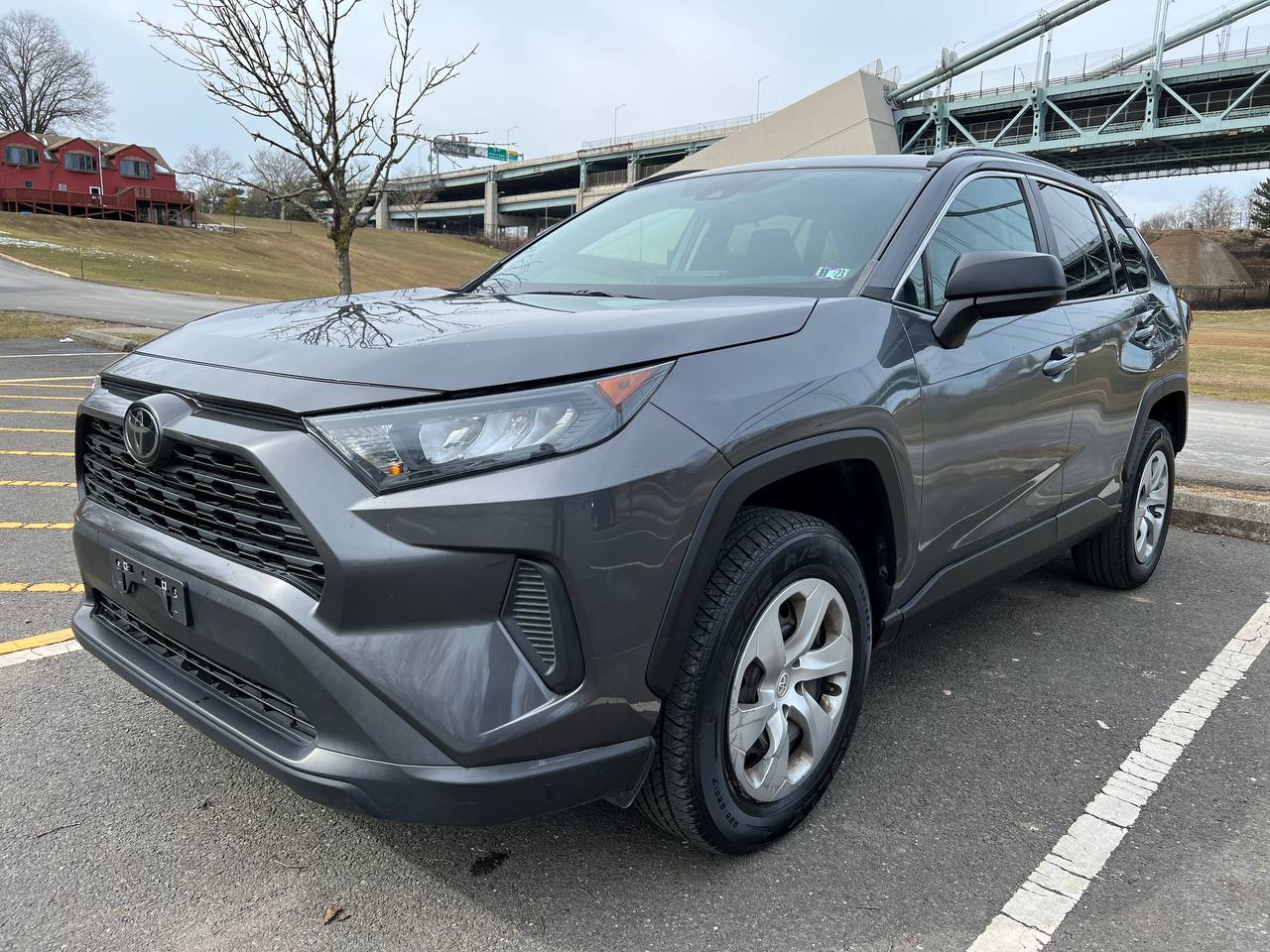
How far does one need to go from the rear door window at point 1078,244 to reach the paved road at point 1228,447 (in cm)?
296

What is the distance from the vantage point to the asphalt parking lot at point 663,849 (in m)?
1.95

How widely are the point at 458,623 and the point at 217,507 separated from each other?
0.61m

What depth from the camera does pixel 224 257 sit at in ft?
175

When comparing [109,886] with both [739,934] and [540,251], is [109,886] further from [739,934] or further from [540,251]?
[540,251]

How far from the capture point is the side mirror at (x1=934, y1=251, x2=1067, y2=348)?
2.41m

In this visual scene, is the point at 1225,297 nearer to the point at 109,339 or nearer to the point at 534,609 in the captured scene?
the point at 109,339

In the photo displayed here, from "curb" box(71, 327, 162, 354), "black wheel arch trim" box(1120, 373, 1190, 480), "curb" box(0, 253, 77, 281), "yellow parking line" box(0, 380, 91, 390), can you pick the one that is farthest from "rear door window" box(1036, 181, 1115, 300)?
"curb" box(0, 253, 77, 281)

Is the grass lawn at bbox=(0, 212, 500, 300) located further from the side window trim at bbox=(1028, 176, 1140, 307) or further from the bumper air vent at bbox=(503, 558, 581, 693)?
the bumper air vent at bbox=(503, 558, 581, 693)

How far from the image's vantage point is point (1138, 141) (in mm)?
57031

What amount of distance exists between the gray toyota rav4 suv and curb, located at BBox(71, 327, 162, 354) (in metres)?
12.0

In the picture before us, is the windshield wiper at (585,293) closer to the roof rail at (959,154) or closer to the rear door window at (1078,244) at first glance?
the roof rail at (959,154)

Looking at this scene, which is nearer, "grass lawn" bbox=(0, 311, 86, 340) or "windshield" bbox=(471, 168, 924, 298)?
"windshield" bbox=(471, 168, 924, 298)

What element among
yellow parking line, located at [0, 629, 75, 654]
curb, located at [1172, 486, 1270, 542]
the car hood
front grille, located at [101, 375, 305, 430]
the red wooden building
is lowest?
yellow parking line, located at [0, 629, 75, 654]

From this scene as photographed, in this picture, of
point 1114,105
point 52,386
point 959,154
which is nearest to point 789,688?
point 959,154
